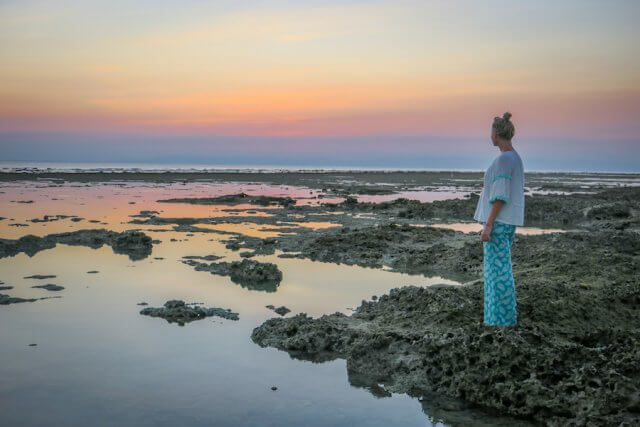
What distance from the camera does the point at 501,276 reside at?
5.53 metres

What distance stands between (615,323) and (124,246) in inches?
426

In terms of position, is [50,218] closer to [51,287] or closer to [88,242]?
[88,242]

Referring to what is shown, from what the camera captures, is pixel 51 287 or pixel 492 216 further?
pixel 51 287

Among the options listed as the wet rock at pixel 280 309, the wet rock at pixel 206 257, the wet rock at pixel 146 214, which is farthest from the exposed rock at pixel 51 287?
the wet rock at pixel 146 214

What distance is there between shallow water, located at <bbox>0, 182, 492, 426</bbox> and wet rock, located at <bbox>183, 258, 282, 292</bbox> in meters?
0.25

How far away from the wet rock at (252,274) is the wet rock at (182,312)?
6.05 ft

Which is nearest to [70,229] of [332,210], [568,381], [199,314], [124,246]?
[124,246]

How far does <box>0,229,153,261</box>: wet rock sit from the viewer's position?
12320 millimetres

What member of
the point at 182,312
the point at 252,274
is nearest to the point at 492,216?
the point at 182,312

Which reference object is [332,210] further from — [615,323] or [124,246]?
[615,323]

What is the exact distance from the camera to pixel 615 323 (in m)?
6.13

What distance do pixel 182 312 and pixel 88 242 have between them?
7.41 meters

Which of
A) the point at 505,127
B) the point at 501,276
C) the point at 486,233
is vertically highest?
the point at 505,127

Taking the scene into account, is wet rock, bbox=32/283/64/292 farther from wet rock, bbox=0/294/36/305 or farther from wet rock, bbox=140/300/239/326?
wet rock, bbox=140/300/239/326
